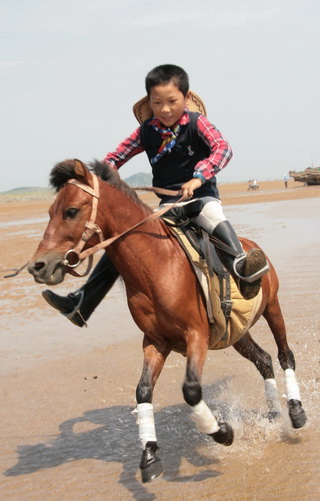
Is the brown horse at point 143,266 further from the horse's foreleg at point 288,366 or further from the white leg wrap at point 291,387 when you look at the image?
the white leg wrap at point 291,387

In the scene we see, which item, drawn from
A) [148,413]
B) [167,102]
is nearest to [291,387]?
[148,413]

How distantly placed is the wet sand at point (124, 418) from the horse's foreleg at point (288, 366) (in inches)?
7.1

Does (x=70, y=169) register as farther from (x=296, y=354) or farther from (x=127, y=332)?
(x=127, y=332)

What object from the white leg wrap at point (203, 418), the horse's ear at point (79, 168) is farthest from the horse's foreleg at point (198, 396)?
the horse's ear at point (79, 168)

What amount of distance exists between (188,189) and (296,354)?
13.2ft

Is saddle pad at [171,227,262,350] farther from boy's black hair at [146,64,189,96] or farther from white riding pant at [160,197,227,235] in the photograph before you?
boy's black hair at [146,64,189,96]

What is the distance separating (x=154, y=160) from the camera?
5.60 meters

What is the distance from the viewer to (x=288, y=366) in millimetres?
6613

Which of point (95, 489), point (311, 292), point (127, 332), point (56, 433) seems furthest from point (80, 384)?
point (311, 292)

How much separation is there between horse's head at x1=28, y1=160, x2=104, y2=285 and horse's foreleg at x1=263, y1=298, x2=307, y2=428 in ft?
9.08

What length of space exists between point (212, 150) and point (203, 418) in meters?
2.18

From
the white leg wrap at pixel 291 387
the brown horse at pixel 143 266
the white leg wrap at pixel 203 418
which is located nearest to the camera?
the brown horse at pixel 143 266

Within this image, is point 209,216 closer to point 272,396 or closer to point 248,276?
point 248,276

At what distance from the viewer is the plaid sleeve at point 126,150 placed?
5691 millimetres
